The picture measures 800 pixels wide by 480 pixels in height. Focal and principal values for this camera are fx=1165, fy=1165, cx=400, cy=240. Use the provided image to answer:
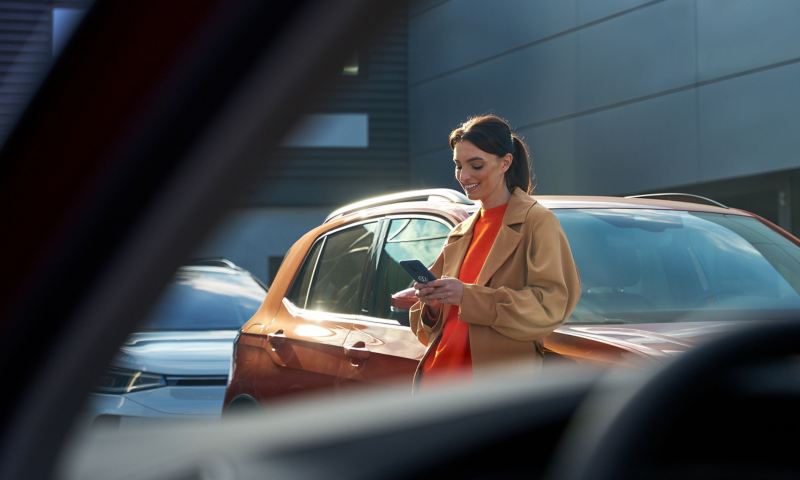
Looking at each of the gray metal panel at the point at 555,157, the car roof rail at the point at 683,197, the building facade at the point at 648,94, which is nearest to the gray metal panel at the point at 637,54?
the building facade at the point at 648,94

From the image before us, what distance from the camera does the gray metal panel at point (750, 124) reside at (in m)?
11.9

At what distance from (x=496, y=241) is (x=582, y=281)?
618 mm

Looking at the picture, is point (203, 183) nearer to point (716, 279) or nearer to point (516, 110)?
point (716, 279)

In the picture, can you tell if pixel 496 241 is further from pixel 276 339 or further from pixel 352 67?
pixel 352 67

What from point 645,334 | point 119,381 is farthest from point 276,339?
point 119,381

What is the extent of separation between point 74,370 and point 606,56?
13627 mm

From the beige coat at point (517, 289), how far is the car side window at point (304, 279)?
1.46 metres

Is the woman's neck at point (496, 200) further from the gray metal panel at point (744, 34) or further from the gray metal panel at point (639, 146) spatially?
the gray metal panel at point (639, 146)

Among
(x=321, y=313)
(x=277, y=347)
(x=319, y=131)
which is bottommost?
(x=277, y=347)

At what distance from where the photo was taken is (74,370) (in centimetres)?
97

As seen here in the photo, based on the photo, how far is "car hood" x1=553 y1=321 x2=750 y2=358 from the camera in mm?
3082

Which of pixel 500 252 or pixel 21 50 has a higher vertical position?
pixel 21 50

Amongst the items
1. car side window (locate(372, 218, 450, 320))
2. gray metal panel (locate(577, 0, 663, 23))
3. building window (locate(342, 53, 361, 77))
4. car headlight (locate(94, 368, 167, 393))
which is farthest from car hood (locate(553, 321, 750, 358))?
gray metal panel (locate(577, 0, 663, 23))

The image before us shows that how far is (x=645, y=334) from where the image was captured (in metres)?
3.35
